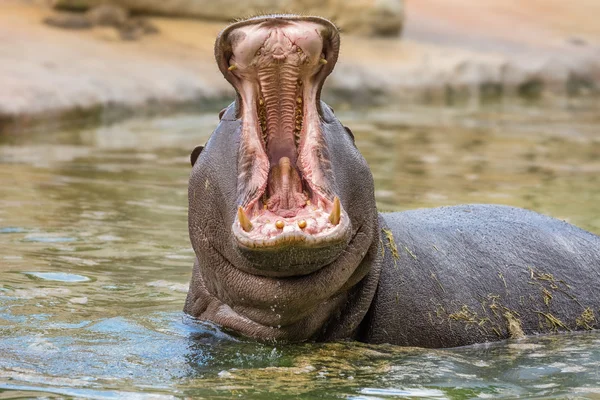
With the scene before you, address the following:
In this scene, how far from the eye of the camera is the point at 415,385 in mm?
4246

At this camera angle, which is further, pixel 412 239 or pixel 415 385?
pixel 412 239

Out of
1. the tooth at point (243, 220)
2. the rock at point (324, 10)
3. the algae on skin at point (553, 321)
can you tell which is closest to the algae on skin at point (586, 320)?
the algae on skin at point (553, 321)

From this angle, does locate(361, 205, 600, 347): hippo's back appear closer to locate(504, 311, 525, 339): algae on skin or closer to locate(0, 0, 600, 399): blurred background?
locate(504, 311, 525, 339): algae on skin

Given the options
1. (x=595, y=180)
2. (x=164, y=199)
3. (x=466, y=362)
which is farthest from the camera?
(x=595, y=180)

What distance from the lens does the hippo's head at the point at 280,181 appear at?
13.8ft

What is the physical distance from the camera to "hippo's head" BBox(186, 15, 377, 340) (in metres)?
4.21

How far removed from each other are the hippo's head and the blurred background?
36 cm

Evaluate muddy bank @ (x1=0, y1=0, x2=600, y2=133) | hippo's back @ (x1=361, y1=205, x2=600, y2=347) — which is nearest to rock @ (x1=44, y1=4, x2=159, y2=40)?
muddy bank @ (x1=0, y1=0, x2=600, y2=133)

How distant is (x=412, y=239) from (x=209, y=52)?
475 inches

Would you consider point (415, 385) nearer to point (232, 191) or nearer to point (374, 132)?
point (232, 191)

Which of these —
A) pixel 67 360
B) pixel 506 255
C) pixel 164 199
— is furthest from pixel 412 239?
pixel 164 199

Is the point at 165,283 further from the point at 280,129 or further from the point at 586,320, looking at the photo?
the point at 586,320

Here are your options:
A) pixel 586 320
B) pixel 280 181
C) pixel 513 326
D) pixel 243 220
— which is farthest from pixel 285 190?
pixel 586 320

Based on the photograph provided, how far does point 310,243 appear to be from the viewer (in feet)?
13.5
